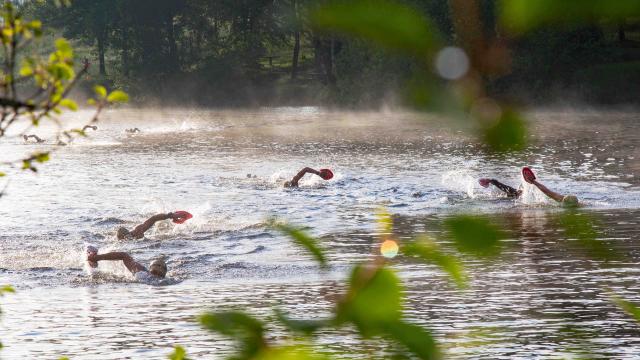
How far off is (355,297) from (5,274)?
16894 mm

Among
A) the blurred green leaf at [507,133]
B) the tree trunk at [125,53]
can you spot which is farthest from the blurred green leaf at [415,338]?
the tree trunk at [125,53]

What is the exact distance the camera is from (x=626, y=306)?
959mm

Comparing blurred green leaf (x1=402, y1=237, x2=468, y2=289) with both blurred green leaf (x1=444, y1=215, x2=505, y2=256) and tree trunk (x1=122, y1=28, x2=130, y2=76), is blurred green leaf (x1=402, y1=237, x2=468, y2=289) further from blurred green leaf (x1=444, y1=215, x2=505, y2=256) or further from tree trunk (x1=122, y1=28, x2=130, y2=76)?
tree trunk (x1=122, y1=28, x2=130, y2=76)

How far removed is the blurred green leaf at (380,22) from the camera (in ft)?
2.42

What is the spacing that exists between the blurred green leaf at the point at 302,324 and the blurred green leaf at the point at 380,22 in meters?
0.19

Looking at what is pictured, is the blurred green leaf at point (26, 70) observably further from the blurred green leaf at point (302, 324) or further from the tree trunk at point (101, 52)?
the tree trunk at point (101, 52)

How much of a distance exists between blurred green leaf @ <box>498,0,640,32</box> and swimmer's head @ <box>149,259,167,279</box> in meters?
15.5

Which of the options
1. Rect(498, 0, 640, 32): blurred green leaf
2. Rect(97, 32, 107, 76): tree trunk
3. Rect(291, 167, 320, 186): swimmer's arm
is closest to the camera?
Rect(498, 0, 640, 32): blurred green leaf

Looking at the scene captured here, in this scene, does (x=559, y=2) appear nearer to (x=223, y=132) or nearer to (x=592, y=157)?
(x=592, y=157)

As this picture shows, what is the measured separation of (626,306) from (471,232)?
22 cm

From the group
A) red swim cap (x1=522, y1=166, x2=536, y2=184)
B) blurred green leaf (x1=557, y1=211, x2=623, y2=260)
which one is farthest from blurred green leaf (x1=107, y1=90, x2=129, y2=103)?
red swim cap (x1=522, y1=166, x2=536, y2=184)

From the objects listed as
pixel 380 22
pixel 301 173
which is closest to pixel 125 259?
pixel 301 173

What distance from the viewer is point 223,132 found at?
2232 inches

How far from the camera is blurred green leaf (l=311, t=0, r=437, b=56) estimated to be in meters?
0.74
